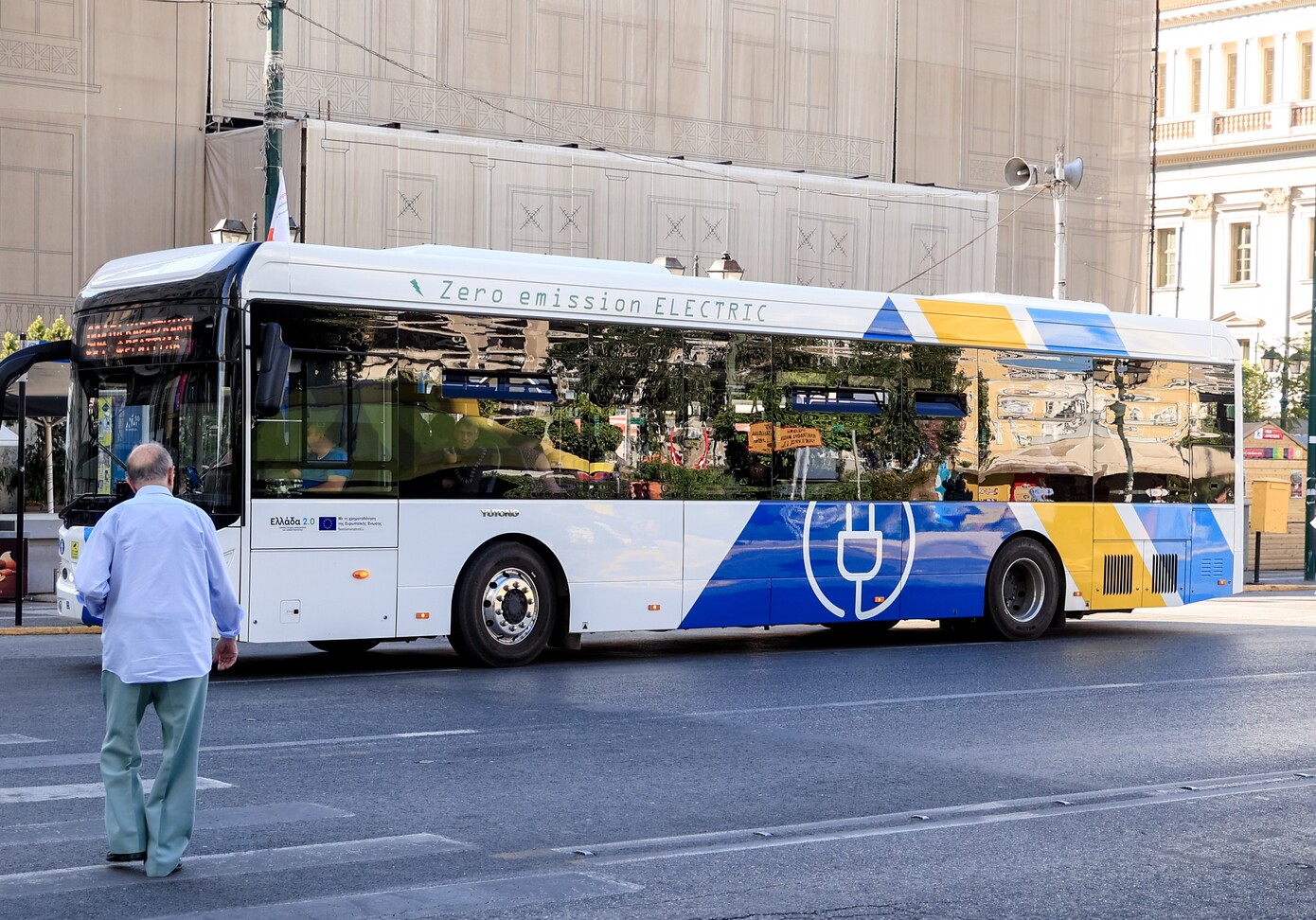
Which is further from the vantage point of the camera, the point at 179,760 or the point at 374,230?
the point at 374,230

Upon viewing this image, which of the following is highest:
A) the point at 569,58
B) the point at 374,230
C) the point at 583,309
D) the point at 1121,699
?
the point at 569,58

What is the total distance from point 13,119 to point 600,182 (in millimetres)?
10200

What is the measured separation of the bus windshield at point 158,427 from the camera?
509 inches

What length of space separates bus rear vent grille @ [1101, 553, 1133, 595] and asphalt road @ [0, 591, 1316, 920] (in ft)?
9.62

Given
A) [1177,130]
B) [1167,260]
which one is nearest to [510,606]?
[1167,260]

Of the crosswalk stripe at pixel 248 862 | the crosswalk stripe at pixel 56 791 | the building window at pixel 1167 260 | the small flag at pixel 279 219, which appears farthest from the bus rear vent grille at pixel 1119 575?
the building window at pixel 1167 260

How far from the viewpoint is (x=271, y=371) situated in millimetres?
12781

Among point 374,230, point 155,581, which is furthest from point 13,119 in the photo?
point 155,581

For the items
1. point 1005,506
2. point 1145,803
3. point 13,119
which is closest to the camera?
point 1145,803

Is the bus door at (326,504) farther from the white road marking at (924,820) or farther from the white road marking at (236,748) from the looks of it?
the white road marking at (924,820)

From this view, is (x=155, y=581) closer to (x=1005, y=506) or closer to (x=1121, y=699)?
(x=1121, y=699)

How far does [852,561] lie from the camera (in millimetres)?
16203

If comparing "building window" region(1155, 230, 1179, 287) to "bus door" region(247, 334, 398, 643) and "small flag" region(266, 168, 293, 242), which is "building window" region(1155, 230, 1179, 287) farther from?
"bus door" region(247, 334, 398, 643)

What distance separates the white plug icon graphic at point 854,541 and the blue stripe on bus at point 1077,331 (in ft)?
9.88
